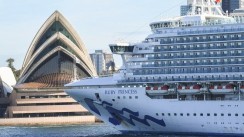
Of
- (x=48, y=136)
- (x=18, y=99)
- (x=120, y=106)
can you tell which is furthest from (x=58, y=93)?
(x=120, y=106)

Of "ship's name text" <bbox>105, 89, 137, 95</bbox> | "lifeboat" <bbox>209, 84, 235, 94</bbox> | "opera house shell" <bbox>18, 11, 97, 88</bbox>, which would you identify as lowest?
"ship's name text" <bbox>105, 89, 137, 95</bbox>

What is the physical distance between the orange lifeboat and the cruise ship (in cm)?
6

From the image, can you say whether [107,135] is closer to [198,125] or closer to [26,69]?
[198,125]

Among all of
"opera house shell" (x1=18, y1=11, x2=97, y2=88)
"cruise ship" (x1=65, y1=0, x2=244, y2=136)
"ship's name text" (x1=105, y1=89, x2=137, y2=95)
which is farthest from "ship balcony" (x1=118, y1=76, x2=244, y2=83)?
"opera house shell" (x1=18, y1=11, x2=97, y2=88)

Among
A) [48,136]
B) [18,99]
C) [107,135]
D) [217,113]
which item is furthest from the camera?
[18,99]

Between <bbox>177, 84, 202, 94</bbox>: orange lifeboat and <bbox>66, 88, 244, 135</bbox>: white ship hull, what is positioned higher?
<bbox>177, 84, 202, 94</bbox>: orange lifeboat

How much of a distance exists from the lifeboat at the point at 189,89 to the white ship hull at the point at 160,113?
639 millimetres

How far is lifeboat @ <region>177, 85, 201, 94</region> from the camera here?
47281mm

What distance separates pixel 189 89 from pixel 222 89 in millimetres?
2196

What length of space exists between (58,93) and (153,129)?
40.1 m

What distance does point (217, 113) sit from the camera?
1813 inches

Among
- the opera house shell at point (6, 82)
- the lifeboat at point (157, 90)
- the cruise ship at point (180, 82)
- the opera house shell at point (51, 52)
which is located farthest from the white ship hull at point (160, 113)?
the opera house shell at point (6, 82)

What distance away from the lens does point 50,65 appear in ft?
308

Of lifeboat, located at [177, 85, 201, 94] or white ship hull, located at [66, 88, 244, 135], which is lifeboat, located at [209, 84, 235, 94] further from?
lifeboat, located at [177, 85, 201, 94]
